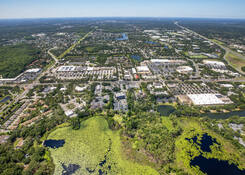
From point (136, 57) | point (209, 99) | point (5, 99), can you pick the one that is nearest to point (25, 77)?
point (5, 99)

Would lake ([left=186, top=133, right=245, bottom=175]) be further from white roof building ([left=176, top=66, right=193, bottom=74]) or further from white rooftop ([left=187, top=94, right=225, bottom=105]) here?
white roof building ([left=176, top=66, right=193, bottom=74])

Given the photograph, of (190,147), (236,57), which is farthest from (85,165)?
(236,57)

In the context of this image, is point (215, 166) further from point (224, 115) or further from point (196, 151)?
point (224, 115)

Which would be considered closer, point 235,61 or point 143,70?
point 143,70

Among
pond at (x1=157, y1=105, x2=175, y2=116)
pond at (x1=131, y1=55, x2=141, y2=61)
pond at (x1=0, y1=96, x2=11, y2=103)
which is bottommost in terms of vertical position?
pond at (x1=157, y1=105, x2=175, y2=116)

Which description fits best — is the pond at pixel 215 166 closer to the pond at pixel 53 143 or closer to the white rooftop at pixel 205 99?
the white rooftop at pixel 205 99

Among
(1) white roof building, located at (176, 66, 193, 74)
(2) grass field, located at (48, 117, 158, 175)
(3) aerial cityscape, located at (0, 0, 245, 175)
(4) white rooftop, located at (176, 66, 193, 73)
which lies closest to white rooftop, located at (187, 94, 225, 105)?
(3) aerial cityscape, located at (0, 0, 245, 175)

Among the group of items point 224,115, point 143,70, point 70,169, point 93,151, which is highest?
point 143,70
